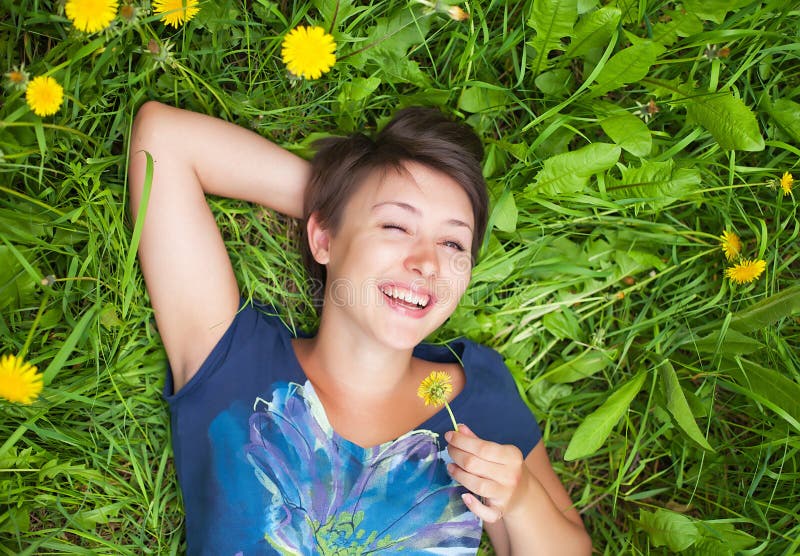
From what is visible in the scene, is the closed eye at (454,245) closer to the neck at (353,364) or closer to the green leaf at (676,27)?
the neck at (353,364)

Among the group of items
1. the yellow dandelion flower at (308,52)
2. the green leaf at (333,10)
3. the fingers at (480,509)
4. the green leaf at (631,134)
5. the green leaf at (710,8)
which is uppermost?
the green leaf at (333,10)

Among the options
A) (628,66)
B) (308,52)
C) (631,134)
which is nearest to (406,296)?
(308,52)

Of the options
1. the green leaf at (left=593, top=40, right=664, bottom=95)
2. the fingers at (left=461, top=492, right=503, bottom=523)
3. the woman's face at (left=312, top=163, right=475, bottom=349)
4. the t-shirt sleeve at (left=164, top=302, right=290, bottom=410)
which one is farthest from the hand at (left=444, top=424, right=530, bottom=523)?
the green leaf at (left=593, top=40, right=664, bottom=95)

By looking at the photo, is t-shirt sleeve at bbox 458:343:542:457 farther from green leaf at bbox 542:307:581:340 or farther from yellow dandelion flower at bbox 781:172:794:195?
yellow dandelion flower at bbox 781:172:794:195

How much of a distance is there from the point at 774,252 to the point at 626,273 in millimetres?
522

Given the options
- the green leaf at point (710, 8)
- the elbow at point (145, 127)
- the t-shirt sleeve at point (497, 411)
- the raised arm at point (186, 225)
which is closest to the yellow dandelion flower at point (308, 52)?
the raised arm at point (186, 225)

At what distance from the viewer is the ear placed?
2.02 m

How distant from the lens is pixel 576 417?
2480mm

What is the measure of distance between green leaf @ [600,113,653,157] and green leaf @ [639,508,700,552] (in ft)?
4.10

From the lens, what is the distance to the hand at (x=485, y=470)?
5.75 feet

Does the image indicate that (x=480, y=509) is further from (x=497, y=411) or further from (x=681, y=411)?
(x=681, y=411)

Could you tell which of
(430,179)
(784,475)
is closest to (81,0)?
(430,179)

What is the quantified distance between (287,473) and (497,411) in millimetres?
701

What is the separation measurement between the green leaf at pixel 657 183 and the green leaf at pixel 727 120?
5.7 inches
